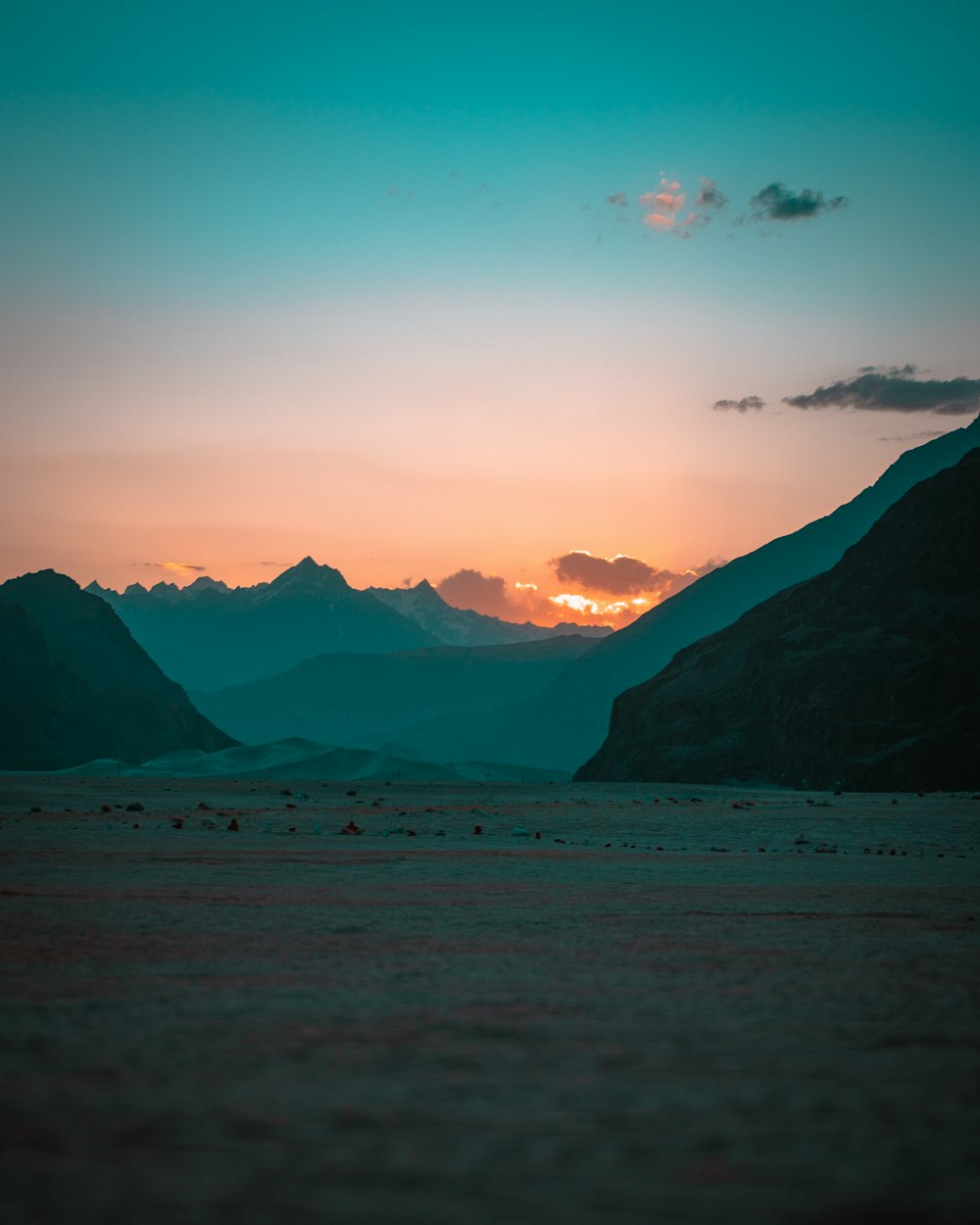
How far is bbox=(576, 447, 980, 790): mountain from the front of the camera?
8069 centimetres

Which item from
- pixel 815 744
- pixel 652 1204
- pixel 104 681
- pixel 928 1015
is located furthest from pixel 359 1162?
pixel 104 681

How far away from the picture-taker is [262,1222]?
4648 millimetres

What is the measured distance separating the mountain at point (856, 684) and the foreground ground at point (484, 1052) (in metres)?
66.1

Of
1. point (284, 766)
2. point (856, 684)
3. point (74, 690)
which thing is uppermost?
point (856, 684)

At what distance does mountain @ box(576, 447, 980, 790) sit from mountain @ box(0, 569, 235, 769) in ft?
213

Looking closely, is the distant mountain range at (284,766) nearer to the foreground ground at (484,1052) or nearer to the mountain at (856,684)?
the mountain at (856,684)

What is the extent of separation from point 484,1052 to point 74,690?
155 meters

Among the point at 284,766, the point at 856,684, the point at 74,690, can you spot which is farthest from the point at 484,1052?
the point at 74,690

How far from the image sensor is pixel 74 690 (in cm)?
15112

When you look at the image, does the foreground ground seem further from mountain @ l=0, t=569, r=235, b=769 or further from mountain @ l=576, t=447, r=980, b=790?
mountain @ l=0, t=569, r=235, b=769

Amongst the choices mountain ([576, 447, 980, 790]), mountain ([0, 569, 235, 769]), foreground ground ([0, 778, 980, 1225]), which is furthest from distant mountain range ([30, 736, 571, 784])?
foreground ground ([0, 778, 980, 1225])

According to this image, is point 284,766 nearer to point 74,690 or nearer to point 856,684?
point 74,690

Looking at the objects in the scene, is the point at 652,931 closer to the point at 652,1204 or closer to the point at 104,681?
the point at 652,1204

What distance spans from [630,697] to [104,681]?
9707 cm
